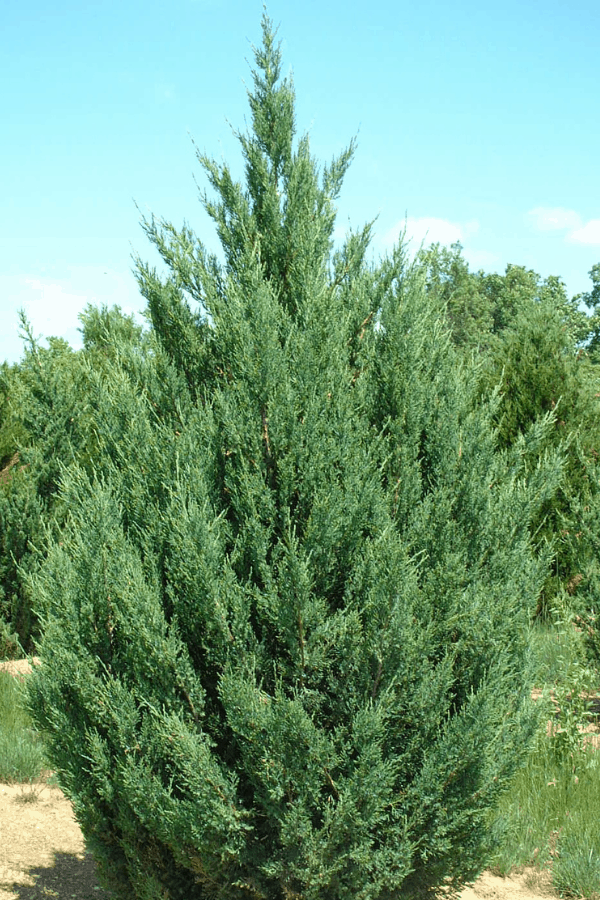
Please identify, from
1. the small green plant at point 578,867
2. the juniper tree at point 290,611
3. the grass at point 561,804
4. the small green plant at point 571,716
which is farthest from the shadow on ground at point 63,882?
→ the small green plant at point 571,716

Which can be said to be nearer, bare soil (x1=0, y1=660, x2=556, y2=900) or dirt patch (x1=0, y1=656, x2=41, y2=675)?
bare soil (x1=0, y1=660, x2=556, y2=900)

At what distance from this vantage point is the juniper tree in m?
2.83

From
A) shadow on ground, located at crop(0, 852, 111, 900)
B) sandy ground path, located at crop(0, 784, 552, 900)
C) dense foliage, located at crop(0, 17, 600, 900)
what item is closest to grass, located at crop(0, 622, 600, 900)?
sandy ground path, located at crop(0, 784, 552, 900)

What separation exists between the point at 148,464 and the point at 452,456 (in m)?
1.34

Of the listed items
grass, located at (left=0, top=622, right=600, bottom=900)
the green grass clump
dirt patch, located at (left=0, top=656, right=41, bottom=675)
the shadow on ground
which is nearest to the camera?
the shadow on ground

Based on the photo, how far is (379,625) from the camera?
2822 millimetres

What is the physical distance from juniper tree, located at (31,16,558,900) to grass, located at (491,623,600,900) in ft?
2.68

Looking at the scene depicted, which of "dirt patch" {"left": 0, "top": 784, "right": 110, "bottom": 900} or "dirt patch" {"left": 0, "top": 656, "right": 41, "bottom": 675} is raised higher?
"dirt patch" {"left": 0, "top": 656, "right": 41, "bottom": 675}

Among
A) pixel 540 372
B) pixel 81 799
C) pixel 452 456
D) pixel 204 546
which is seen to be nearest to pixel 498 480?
pixel 452 456

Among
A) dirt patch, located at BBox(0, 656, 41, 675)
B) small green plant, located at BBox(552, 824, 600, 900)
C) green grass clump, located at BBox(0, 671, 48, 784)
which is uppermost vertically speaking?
dirt patch, located at BBox(0, 656, 41, 675)

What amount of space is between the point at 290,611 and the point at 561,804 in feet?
10.6

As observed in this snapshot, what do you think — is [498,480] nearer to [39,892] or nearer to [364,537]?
[364,537]

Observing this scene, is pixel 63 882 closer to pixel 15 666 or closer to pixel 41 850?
pixel 41 850

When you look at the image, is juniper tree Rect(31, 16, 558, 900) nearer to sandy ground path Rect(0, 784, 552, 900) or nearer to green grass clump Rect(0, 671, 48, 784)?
sandy ground path Rect(0, 784, 552, 900)
